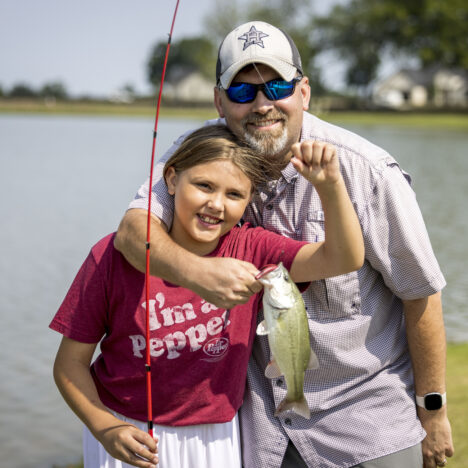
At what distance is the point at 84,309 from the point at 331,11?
73.7 metres

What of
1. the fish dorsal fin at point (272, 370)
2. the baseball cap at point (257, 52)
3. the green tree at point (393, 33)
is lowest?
the fish dorsal fin at point (272, 370)

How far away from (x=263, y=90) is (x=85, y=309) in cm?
115

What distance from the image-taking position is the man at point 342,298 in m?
3.05

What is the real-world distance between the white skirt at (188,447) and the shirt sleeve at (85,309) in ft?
1.27

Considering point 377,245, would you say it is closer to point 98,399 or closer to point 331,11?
point 98,399

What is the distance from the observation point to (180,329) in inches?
113

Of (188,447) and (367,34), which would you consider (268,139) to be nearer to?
(188,447)

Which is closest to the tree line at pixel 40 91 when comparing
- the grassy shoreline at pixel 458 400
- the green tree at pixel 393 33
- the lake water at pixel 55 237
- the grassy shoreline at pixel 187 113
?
the grassy shoreline at pixel 187 113

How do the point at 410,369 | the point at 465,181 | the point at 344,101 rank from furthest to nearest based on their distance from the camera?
the point at 344,101 < the point at 465,181 < the point at 410,369

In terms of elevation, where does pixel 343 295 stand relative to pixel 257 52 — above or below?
below

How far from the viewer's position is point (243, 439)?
3.16 metres

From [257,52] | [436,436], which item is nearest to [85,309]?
[257,52]

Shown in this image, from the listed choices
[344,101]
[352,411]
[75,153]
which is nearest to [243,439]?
[352,411]

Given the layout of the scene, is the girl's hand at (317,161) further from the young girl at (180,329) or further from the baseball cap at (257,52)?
the baseball cap at (257,52)
